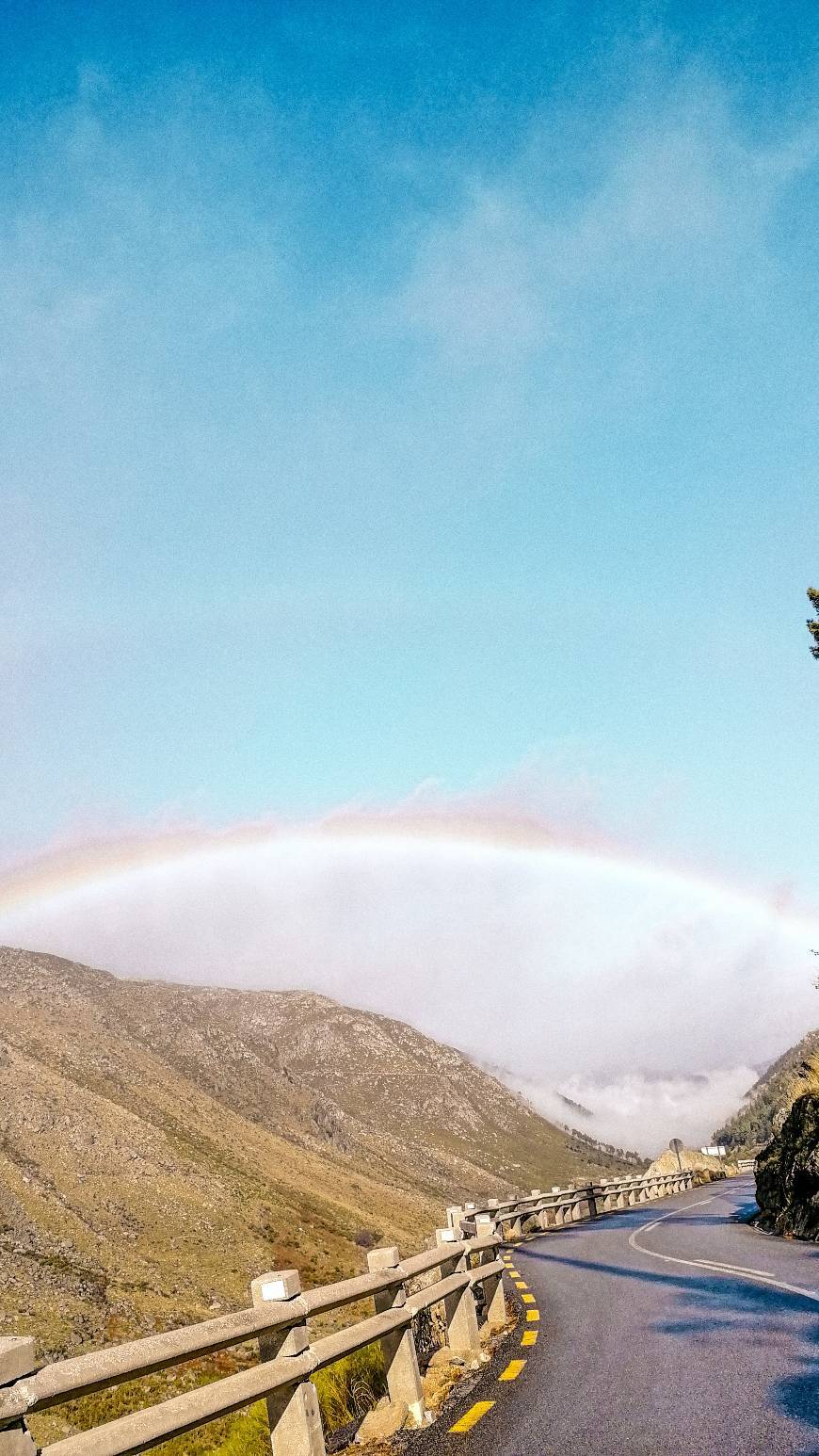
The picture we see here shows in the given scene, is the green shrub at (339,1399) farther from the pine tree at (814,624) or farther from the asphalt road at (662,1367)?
the pine tree at (814,624)

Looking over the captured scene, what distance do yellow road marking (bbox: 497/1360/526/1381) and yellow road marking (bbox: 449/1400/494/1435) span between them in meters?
0.89

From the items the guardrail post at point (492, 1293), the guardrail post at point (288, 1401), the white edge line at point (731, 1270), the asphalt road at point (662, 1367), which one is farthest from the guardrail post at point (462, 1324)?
the guardrail post at point (288, 1401)

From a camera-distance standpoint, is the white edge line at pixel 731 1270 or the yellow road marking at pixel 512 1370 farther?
the white edge line at pixel 731 1270

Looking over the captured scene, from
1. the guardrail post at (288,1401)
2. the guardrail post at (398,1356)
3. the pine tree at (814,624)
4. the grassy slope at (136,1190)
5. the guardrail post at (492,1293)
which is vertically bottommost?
the grassy slope at (136,1190)

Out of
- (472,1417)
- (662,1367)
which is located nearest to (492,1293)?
(662,1367)

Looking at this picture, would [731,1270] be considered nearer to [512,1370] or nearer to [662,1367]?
[512,1370]

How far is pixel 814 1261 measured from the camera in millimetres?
13219

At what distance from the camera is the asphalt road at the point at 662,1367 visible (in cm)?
589

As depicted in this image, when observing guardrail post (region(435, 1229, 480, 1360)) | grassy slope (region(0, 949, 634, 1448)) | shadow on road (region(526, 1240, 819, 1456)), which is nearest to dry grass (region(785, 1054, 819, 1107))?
shadow on road (region(526, 1240, 819, 1456))

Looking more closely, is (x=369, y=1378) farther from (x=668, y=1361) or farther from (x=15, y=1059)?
(x=15, y=1059)

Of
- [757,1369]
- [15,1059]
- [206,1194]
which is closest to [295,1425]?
[757,1369]

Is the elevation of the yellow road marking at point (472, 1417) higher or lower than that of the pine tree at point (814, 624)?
lower

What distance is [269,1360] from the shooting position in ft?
18.0

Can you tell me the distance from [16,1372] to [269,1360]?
2.54m
